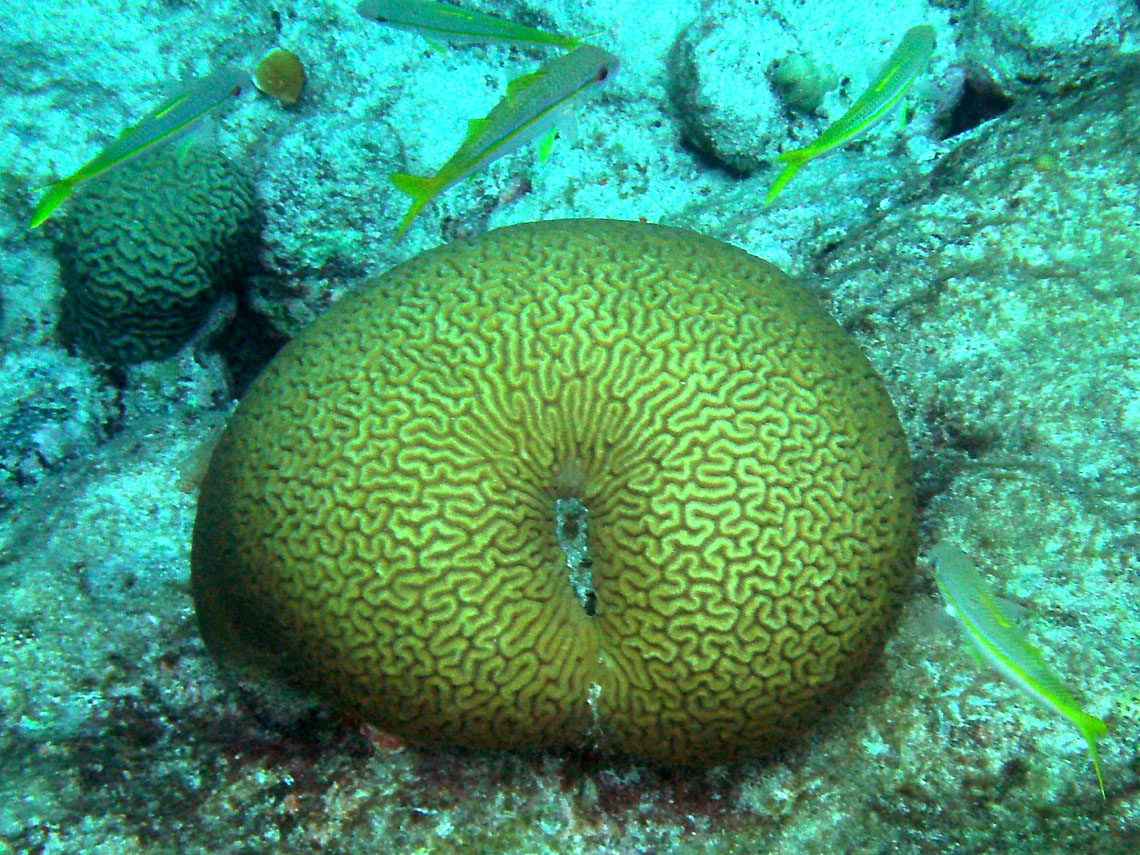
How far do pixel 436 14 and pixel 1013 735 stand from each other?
3.71 metres

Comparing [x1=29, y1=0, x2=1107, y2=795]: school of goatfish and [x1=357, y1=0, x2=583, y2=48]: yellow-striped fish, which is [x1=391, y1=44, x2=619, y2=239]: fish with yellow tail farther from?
[x1=357, y1=0, x2=583, y2=48]: yellow-striped fish

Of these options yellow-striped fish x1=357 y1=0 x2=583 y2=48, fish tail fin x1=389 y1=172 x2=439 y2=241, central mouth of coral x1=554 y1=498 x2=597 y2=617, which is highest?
yellow-striped fish x1=357 y1=0 x2=583 y2=48

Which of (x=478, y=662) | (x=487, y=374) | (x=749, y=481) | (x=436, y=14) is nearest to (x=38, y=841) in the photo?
(x=478, y=662)

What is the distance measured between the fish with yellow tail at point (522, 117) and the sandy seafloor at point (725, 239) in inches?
50.7

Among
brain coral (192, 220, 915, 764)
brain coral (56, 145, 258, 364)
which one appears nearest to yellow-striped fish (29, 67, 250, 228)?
brain coral (56, 145, 258, 364)

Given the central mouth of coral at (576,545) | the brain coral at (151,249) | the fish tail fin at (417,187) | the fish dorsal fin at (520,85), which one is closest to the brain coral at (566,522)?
the central mouth of coral at (576,545)

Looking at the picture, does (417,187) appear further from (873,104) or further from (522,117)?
(873,104)

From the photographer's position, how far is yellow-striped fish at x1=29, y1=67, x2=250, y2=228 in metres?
3.07

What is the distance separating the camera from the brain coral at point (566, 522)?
2.20m

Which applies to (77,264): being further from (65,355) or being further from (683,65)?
(683,65)

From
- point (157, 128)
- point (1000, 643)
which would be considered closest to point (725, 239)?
point (1000, 643)

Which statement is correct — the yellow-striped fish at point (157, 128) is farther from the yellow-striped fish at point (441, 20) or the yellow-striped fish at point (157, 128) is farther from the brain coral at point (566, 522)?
the brain coral at point (566, 522)

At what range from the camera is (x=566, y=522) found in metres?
2.47

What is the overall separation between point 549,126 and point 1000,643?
8.05 feet
